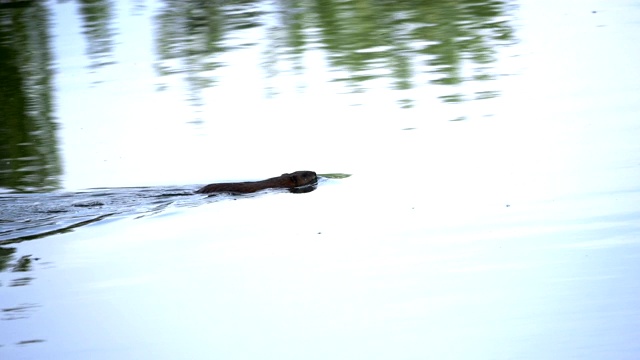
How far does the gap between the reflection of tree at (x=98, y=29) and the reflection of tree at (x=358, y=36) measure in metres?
0.77

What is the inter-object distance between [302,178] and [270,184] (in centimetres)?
25

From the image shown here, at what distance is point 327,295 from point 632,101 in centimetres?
481

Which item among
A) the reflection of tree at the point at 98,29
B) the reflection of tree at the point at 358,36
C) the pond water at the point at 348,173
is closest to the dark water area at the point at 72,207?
the pond water at the point at 348,173

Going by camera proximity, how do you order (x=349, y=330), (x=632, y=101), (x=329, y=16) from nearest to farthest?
(x=349, y=330), (x=632, y=101), (x=329, y=16)

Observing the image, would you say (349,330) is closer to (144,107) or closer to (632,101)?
(632,101)

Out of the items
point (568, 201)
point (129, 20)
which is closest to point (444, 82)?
point (568, 201)

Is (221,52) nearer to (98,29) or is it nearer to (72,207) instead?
(98,29)

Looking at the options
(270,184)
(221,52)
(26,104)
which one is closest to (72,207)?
(270,184)

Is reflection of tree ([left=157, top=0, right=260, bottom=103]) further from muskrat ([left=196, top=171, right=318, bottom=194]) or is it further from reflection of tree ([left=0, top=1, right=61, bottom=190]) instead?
muskrat ([left=196, top=171, right=318, bottom=194])

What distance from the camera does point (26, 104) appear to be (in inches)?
520

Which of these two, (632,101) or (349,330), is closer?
(349,330)

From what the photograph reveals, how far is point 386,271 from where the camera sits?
272 inches

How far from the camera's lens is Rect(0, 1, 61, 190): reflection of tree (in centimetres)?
1041

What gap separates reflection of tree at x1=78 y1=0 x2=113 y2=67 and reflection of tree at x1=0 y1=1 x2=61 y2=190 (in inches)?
23.3
